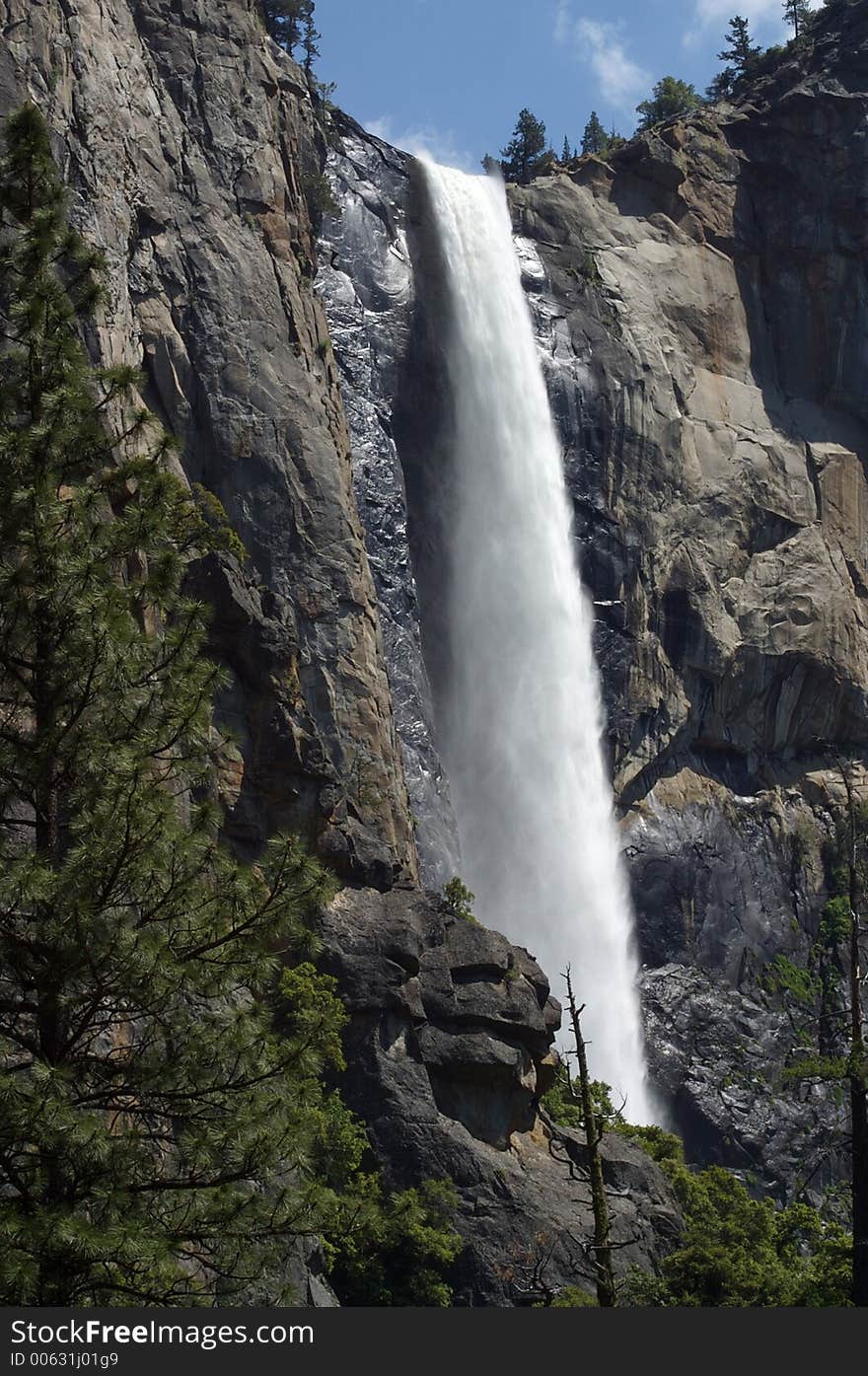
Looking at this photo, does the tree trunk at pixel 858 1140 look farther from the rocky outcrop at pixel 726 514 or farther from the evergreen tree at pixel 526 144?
the evergreen tree at pixel 526 144

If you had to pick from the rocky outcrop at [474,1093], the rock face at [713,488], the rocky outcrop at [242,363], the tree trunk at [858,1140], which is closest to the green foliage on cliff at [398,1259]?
the rocky outcrop at [474,1093]

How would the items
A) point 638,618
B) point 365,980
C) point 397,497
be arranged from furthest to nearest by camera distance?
point 638,618 < point 397,497 < point 365,980

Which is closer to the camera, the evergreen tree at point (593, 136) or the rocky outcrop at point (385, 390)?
the rocky outcrop at point (385, 390)

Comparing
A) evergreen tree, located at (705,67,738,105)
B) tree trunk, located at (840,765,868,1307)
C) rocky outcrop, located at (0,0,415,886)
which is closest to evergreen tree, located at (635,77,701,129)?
evergreen tree, located at (705,67,738,105)

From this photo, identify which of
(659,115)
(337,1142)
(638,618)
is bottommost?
(337,1142)

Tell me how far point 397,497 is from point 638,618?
11.2 metres

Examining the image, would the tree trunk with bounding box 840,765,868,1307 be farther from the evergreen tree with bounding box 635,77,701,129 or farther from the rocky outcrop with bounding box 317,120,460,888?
the evergreen tree with bounding box 635,77,701,129

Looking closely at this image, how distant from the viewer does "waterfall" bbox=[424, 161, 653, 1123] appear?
56.3 metres

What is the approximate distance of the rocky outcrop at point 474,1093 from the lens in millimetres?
33375

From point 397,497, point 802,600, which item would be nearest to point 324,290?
point 397,497

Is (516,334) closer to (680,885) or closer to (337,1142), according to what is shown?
(680,885)

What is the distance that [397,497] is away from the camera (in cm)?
5706

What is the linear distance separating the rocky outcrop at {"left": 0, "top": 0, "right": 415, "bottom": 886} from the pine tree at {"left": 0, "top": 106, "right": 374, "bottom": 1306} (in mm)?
21949

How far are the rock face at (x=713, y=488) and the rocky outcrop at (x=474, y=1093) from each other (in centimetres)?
1270
